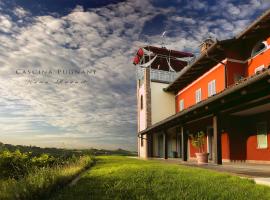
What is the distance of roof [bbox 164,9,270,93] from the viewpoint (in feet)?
54.2

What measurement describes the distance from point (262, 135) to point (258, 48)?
4.62m

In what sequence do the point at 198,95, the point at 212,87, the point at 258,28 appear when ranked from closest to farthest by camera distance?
the point at 258,28, the point at 212,87, the point at 198,95

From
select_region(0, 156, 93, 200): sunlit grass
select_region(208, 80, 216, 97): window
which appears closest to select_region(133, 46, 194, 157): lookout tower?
select_region(208, 80, 216, 97): window

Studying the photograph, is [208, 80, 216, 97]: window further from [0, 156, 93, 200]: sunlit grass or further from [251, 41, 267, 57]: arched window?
[0, 156, 93, 200]: sunlit grass

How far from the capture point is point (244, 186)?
8.10m

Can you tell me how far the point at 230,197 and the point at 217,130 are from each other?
795cm

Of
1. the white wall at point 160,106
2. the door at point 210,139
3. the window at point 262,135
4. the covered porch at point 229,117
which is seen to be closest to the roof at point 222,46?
the covered porch at point 229,117

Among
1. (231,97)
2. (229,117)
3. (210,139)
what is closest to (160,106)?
(210,139)

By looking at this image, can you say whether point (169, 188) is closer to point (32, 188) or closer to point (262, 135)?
point (32, 188)

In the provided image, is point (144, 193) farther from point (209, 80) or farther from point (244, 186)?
point (209, 80)

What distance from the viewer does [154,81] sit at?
32.9 m

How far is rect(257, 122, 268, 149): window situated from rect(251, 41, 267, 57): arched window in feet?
12.5

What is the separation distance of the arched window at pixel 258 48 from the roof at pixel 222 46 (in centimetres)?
30

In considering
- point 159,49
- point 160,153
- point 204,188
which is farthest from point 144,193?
point 159,49
